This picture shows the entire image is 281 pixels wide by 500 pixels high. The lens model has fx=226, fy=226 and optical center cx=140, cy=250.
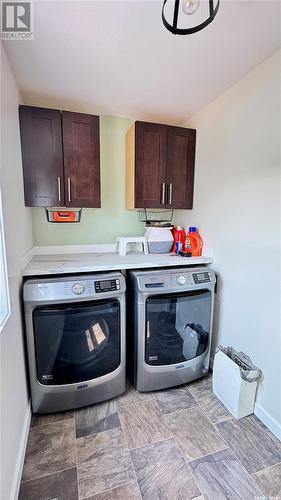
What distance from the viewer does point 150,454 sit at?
Answer: 1339 mm

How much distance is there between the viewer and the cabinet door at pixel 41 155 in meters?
1.71

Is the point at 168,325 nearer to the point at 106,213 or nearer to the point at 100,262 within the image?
the point at 100,262

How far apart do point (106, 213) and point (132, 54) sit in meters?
1.29

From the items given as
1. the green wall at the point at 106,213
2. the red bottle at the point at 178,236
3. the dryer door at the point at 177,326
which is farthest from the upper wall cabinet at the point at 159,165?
the dryer door at the point at 177,326

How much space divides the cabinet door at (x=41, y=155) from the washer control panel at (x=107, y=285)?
2.55 ft

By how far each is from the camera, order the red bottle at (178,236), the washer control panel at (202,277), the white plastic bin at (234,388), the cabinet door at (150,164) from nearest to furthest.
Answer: the white plastic bin at (234,388)
the washer control panel at (202,277)
the cabinet door at (150,164)
the red bottle at (178,236)

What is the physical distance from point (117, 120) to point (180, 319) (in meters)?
1.94

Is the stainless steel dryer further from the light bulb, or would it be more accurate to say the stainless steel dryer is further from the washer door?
the light bulb

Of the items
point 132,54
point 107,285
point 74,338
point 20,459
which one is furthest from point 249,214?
point 20,459

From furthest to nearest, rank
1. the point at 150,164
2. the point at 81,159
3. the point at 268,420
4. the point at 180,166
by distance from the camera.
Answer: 1. the point at 180,166
2. the point at 150,164
3. the point at 81,159
4. the point at 268,420

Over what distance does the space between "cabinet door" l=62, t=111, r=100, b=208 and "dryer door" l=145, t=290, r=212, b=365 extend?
101cm

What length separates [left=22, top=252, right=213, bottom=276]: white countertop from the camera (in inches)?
62.6

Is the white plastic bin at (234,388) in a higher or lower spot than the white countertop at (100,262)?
lower

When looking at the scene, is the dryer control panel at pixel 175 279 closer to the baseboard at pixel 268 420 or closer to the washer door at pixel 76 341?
the washer door at pixel 76 341
